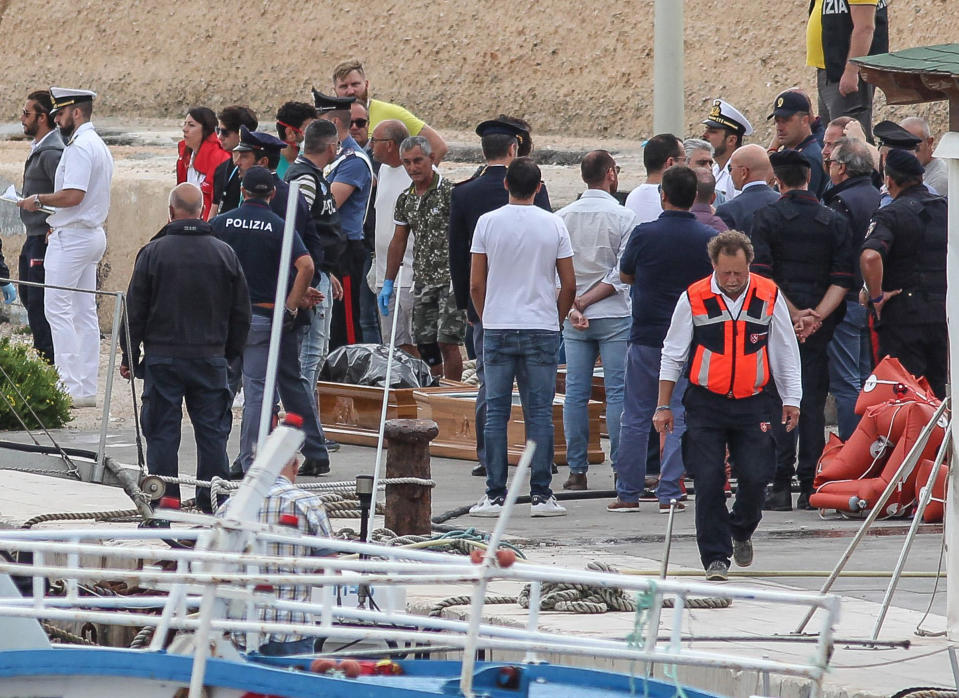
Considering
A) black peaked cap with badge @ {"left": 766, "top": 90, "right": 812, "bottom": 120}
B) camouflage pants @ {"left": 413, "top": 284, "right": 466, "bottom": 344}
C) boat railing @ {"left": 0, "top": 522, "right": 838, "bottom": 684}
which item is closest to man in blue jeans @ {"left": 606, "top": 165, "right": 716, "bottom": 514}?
black peaked cap with badge @ {"left": 766, "top": 90, "right": 812, "bottom": 120}

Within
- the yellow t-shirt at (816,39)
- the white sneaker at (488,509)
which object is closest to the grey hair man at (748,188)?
the white sneaker at (488,509)

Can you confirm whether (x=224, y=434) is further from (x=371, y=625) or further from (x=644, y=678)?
(x=644, y=678)

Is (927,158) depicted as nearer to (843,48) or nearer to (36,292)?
(843,48)

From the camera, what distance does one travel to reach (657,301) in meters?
10.2

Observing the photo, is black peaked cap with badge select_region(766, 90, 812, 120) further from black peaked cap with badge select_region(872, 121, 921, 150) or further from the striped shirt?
the striped shirt

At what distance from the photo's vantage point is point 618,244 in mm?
11188

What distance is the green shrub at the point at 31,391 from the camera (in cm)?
1344

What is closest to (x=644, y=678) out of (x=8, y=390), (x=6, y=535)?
(x=6, y=535)

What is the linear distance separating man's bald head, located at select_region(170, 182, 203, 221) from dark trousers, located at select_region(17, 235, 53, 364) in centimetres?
469

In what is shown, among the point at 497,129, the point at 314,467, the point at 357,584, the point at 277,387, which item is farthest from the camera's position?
the point at 497,129

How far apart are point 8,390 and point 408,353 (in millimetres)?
3055

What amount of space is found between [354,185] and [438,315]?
3.73 feet

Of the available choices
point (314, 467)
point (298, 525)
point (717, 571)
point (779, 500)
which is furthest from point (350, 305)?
point (298, 525)

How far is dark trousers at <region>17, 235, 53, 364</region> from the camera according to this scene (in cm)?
1498
